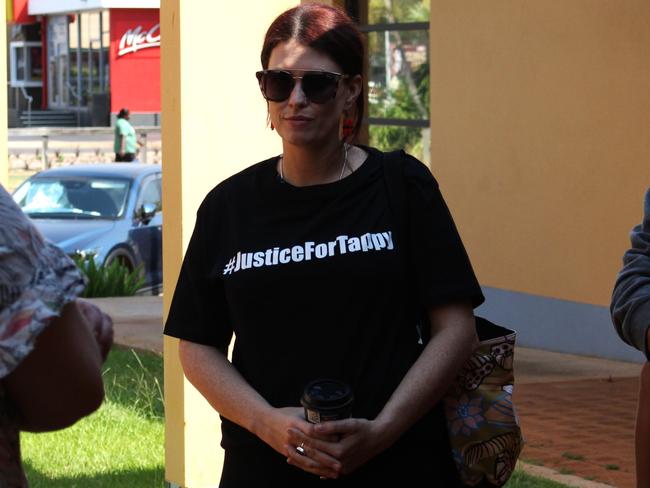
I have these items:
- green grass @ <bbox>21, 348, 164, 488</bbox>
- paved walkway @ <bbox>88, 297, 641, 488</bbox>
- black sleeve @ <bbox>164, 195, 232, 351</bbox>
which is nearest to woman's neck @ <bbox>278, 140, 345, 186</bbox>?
black sleeve @ <bbox>164, 195, 232, 351</bbox>

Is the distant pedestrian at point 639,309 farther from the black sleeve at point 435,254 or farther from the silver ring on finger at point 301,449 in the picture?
the silver ring on finger at point 301,449

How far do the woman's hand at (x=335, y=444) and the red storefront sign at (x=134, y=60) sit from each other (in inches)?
1802

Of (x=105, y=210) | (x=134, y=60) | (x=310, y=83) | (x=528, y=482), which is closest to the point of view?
(x=310, y=83)

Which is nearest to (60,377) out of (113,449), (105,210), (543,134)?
(113,449)

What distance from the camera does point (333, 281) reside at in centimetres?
290

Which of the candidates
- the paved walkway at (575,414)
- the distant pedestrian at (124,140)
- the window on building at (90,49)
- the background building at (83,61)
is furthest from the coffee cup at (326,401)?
the window on building at (90,49)

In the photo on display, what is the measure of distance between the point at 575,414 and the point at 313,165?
533 centimetres

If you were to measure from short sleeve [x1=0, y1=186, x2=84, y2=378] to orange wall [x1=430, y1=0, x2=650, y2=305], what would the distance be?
7.84 meters

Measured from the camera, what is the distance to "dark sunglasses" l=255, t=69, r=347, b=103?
306 cm

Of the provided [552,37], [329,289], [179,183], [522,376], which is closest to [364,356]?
[329,289]

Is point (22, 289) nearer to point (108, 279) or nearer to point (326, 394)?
point (326, 394)

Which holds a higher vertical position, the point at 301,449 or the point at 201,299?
the point at 201,299

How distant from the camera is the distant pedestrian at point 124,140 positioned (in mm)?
26469

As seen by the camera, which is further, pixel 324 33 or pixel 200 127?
pixel 200 127
